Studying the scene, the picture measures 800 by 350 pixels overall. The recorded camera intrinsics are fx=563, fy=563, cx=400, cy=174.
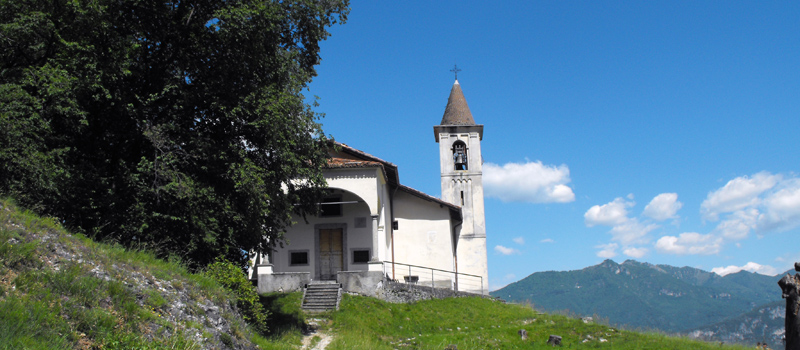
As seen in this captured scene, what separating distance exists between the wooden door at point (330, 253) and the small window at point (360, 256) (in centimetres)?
56

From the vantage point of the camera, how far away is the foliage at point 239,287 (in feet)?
39.8

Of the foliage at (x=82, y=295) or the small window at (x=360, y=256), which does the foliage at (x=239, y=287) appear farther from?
the small window at (x=360, y=256)

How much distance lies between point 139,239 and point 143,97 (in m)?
3.32

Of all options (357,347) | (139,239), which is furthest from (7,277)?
(357,347)

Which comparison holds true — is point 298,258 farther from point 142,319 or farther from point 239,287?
point 142,319

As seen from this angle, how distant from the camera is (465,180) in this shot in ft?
109

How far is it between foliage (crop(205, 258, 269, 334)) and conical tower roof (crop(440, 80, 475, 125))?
23.3 metres

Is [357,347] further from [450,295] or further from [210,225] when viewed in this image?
[450,295]

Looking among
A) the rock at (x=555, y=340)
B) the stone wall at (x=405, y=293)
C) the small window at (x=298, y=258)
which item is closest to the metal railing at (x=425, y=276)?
the stone wall at (x=405, y=293)

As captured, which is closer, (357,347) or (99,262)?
(99,262)

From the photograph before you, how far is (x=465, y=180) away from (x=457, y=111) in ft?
15.4

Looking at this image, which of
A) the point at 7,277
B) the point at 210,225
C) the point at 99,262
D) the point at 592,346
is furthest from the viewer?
the point at 592,346

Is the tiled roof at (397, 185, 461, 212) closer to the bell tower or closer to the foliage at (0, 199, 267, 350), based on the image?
the bell tower

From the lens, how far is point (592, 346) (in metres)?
14.5
